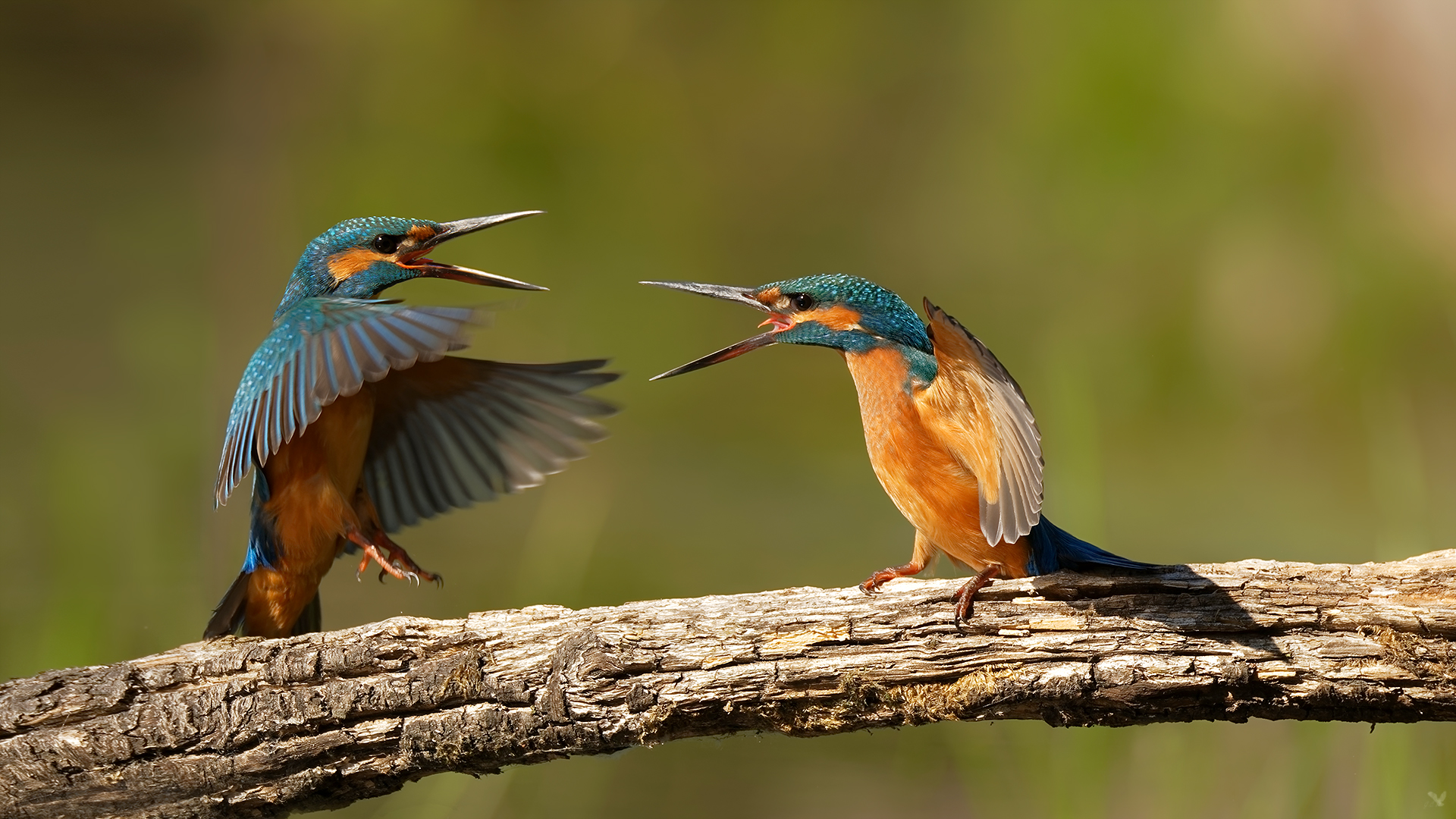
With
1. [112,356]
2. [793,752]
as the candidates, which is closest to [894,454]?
[793,752]

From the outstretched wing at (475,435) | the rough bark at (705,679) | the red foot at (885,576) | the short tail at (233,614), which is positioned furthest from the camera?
the outstretched wing at (475,435)

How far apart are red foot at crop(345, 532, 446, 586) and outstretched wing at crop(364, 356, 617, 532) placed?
0.21 m

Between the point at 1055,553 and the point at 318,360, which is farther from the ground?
the point at 318,360

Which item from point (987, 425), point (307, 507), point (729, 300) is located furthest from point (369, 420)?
point (987, 425)

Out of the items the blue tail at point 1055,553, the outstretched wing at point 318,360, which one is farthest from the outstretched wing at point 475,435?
the blue tail at point 1055,553

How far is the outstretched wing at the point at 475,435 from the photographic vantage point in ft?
6.94

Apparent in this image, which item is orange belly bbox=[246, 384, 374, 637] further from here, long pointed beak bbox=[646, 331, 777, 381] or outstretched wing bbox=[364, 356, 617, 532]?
long pointed beak bbox=[646, 331, 777, 381]

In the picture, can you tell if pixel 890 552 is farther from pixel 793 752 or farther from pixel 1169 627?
pixel 1169 627

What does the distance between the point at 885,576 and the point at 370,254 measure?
979 millimetres

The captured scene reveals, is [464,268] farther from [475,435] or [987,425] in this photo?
[987,425]

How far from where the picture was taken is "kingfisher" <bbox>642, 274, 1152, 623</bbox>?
4.88 feet

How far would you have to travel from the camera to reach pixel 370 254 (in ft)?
6.46

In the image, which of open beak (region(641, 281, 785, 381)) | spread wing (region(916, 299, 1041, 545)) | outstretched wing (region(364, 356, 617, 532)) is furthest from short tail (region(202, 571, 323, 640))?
spread wing (region(916, 299, 1041, 545))

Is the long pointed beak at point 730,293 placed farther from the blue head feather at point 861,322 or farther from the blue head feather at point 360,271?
the blue head feather at point 360,271
